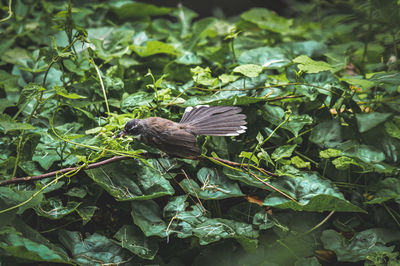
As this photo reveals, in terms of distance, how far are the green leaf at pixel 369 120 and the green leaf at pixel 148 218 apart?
111cm

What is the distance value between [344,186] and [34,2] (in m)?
3.39

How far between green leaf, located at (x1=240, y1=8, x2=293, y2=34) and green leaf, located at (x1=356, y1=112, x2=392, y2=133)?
1.43 m

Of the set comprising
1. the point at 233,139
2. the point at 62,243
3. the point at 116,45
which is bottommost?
the point at 62,243

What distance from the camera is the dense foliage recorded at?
A: 149cm

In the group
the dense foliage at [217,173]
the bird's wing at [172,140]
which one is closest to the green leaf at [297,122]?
the dense foliage at [217,173]

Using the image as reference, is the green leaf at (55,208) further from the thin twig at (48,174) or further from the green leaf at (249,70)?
the green leaf at (249,70)

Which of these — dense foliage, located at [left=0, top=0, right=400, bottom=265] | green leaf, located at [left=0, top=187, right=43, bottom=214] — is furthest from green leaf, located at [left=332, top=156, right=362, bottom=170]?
green leaf, located at [left=0, top=187, right=43, bottom=214]

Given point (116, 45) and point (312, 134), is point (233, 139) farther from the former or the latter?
point (116, 45)

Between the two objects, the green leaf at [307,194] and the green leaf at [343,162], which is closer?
the green leaf at [307,194]

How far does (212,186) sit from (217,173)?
87 mm

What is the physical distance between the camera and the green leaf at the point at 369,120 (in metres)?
1.71

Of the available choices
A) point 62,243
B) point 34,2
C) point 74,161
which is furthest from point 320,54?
point 34,2

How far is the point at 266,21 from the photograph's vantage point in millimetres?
3051

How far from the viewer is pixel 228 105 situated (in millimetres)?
1802
